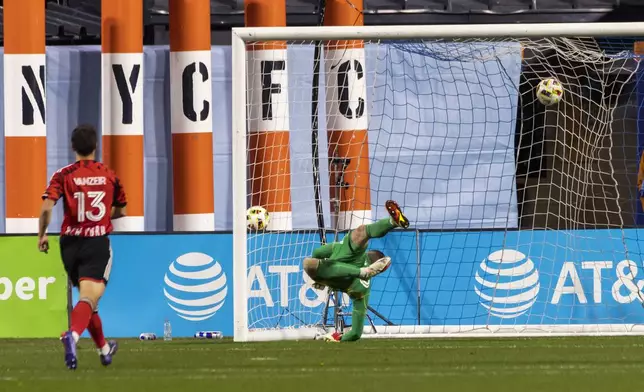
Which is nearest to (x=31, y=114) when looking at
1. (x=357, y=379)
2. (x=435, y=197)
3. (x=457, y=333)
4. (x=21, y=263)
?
(x=21, y=263)

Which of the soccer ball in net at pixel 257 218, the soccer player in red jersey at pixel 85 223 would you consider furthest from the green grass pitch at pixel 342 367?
the soccer ball in net at pixel 257 218

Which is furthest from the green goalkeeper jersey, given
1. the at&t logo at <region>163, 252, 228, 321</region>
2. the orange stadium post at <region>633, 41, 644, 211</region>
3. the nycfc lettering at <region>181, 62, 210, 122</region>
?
the nycfc lettering at <region>181, 62, 210, 122</region>

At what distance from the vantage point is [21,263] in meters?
12.7

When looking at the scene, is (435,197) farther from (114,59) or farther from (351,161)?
(114,59)

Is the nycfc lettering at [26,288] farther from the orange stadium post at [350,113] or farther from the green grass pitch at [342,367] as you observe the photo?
the orange stadium post at [350,113]

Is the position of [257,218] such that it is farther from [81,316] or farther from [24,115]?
[81,316]

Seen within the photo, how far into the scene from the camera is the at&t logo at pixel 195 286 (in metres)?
12.6

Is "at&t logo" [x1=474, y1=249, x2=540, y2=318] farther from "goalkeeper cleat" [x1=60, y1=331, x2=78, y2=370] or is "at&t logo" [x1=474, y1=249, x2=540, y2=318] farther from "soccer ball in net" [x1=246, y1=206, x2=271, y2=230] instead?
"goalkeeper cleat" [x1=60, y1=331, x2=78, y2=370]

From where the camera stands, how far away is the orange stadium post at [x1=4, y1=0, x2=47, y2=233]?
49.8 ft

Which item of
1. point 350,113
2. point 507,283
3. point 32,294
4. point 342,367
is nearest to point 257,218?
point 350,113

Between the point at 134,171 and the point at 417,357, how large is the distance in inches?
297

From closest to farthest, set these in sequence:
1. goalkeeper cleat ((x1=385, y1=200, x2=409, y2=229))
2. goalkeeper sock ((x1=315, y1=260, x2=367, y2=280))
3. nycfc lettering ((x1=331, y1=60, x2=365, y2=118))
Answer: goalkeeper cleat ((x1=385, y1=200, x2=409, y2=229))
goalkeeper sock ((x1=315, y1=260, x2=367, y2=280))
nycfc lettering ((x1=331, y1=60, x2=365, y2=118))

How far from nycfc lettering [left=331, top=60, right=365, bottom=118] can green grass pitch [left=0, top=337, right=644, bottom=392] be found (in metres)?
3.72

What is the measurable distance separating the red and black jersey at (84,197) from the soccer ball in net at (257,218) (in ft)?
14.6
